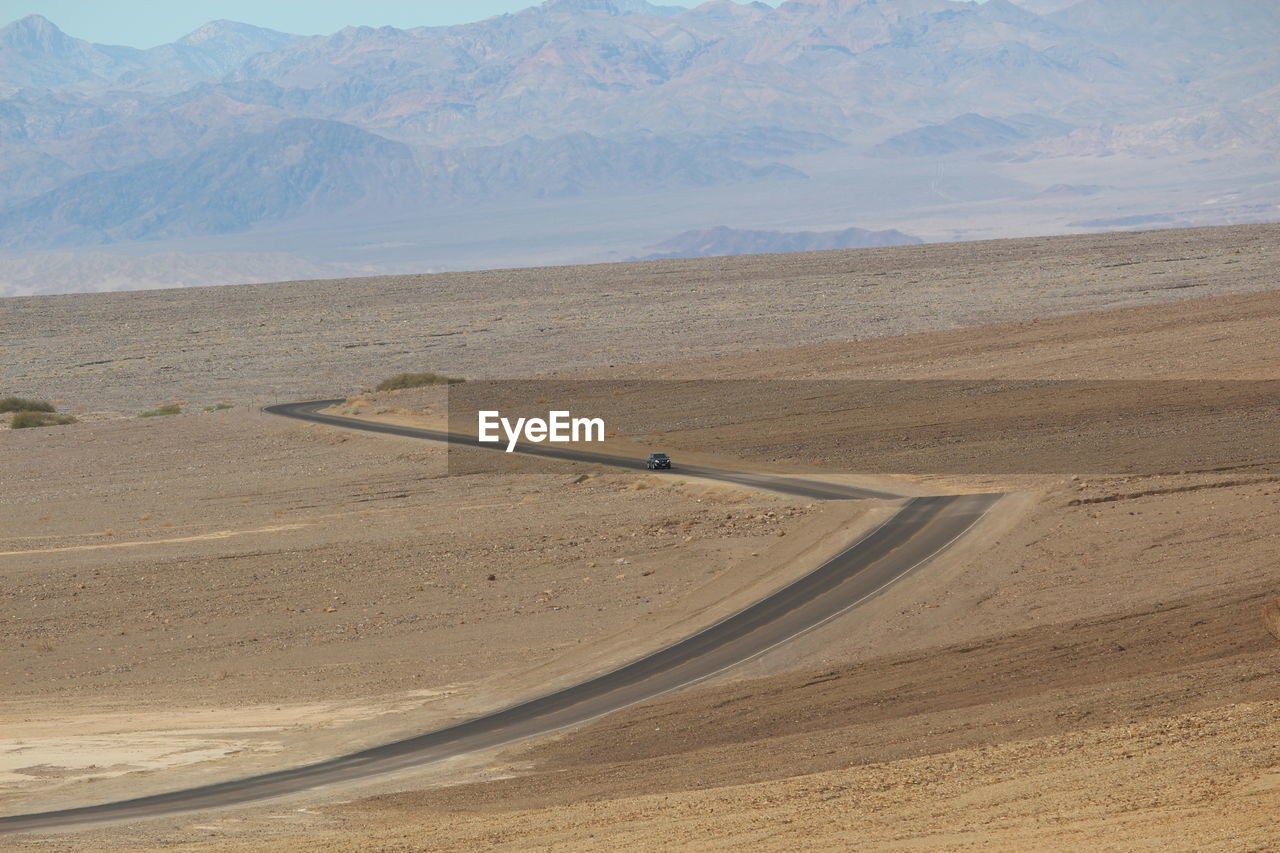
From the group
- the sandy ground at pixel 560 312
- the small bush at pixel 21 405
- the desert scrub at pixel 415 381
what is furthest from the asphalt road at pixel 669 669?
the small bush at pixel 21 405

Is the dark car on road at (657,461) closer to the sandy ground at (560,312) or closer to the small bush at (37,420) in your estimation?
the sandy ground at (560,312)

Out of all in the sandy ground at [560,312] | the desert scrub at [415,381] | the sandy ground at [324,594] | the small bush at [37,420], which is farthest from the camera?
the sandy ground at [560,312]

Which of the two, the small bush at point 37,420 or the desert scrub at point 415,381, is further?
the desert scrub at point 415,381

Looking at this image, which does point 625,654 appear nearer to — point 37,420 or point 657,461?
point 657,461

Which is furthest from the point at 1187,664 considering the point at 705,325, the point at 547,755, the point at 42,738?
the point at 705,325

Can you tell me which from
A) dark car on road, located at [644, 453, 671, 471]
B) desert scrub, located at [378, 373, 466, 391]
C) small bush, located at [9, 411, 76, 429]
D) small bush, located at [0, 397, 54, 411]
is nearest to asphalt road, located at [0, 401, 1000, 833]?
dark car on road, located at [644, 453, 671, 471]

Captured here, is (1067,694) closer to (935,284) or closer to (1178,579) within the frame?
(1178,579)
